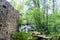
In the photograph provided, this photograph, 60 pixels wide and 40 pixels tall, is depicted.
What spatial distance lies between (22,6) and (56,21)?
13.5ft

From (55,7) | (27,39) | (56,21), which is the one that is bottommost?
(27,39)

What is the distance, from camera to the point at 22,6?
13141 millimetres

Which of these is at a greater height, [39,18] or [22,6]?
[22,6]

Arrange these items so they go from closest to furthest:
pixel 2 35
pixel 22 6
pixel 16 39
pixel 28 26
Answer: pixel 2 35, pixel 16 39, pixel 28 26, pixel 22 6

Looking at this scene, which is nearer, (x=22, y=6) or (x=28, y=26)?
(x=28, y=26)

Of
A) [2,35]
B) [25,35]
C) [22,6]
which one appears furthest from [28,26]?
[2,35]

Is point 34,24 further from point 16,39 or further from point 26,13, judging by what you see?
point 16,39

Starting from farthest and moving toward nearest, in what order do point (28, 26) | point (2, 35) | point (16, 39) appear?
1. point (28, 26)
2. point (16, 39)
3. point (2, 35)

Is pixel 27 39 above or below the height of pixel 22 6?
below

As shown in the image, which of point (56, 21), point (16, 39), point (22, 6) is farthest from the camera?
point (22, 6)

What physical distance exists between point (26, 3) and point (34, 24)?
246cm

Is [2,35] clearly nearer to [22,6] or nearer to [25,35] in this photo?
[25,35]

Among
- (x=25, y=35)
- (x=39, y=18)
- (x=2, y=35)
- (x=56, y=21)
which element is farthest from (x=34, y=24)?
(x=2, y=35)

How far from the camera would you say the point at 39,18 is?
37.0ft
